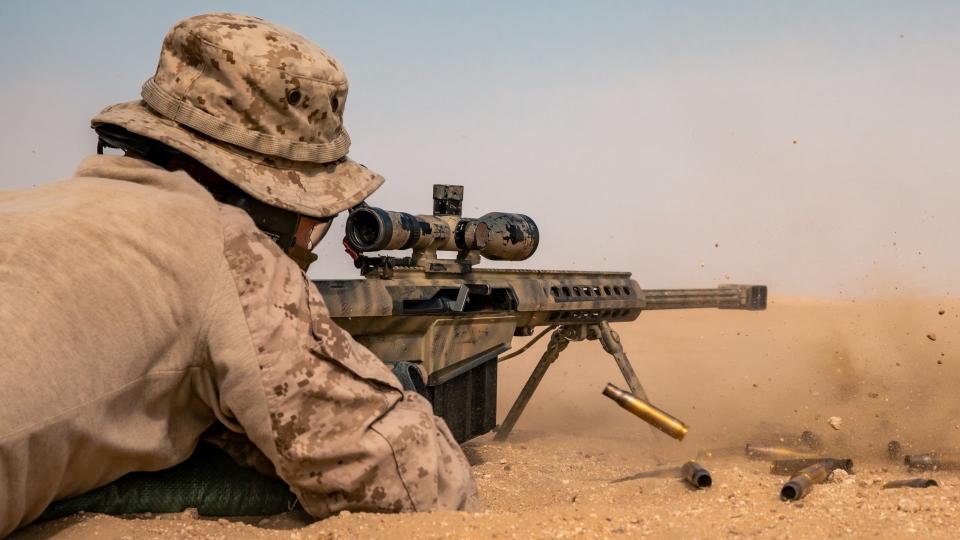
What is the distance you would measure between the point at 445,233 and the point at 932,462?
3.18 meters

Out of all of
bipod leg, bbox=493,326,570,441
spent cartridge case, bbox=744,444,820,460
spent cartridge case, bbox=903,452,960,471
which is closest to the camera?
spent cartridge case, bbox=903,452,960,471

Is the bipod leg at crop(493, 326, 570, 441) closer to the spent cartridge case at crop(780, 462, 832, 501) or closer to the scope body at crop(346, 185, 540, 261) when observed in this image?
the scope body at crop(346, 185, 540, 261)

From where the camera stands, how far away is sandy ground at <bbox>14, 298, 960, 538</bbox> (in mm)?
2996

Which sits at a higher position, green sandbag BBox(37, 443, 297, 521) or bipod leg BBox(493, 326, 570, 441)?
green sandbag BBox(37, 443, 297, 521)

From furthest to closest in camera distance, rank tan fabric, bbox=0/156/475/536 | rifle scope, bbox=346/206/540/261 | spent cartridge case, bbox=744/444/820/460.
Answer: spent cartridge case, bbox=744/444/820/460 → rifle scope, bbox=346/206/540/261 → tan fabric, bbox=0/156/475/536

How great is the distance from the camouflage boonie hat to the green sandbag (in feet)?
2.72

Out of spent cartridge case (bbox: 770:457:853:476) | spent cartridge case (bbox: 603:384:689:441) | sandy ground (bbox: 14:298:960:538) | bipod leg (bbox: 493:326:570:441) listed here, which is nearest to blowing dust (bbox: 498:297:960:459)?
sandy ground (bbox: 14:298:960:538)

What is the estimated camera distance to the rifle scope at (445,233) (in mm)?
5477

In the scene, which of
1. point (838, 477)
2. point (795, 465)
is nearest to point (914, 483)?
point (838, 477)

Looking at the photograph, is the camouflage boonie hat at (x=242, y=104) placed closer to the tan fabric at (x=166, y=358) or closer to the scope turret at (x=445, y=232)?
the tan fabric at (x=166, y=358)

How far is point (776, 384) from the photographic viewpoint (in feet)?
36.7

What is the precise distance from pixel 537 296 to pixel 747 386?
5.38 metres

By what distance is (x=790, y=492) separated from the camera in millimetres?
3984

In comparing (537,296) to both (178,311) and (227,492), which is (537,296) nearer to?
(227,492)
